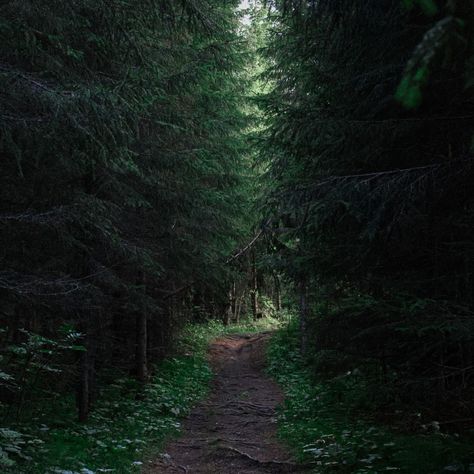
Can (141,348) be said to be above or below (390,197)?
above

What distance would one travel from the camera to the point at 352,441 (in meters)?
6.86

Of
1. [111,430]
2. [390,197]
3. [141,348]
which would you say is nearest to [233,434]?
[111,430]

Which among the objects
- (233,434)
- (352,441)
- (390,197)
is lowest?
(352,441)

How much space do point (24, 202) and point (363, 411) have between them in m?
7.54

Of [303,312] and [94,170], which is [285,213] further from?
[303,312]

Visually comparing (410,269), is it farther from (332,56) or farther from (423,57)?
(423,57)

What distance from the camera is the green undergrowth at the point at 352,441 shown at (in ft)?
16.1

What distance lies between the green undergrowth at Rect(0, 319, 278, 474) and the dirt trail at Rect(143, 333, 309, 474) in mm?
375

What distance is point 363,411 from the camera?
890 cm

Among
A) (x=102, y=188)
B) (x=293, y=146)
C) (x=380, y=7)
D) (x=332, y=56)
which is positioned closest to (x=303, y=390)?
(x=293, y=146)

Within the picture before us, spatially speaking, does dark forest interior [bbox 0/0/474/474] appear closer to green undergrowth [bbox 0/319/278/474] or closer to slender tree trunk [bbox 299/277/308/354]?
green undergrowth [bbox 0/319/278/474]

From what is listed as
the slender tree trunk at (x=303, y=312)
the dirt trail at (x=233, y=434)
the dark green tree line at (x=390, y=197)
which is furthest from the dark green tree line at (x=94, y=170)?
the slender tree trunk at (x=303, y=312)

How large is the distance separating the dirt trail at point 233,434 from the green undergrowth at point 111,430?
0.37 meters

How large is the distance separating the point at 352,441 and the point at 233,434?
309 cm
